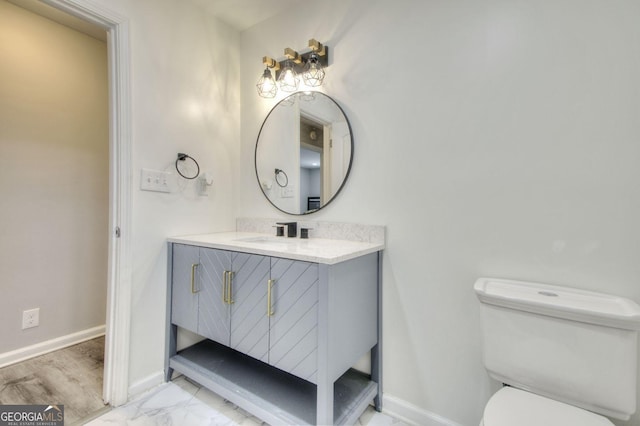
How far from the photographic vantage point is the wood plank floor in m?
1.44

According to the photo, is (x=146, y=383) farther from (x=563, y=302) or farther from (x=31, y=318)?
(x=563, y=302)

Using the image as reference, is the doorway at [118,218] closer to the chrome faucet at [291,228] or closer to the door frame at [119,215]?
the door frame at [119,215]

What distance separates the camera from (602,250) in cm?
100

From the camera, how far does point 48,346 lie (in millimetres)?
1966

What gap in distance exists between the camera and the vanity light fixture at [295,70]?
1.65 metres

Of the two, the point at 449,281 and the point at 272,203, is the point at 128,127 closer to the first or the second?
the point at 272,203

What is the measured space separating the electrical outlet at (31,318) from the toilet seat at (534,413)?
270cm

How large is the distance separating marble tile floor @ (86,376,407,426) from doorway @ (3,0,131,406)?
0.11 metres

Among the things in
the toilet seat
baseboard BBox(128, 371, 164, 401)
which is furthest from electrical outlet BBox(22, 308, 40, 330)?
the toilet seat

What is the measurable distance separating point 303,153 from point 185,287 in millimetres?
1074

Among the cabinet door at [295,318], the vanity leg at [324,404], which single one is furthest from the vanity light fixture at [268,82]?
the vanity leg at [324,404]

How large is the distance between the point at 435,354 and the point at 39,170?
109 inches

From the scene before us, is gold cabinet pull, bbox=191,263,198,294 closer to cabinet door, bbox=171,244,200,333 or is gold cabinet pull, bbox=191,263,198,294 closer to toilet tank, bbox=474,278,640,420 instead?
cabinet door, bbox=171,244,200,333

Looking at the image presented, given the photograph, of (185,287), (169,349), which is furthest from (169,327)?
(185,287)
